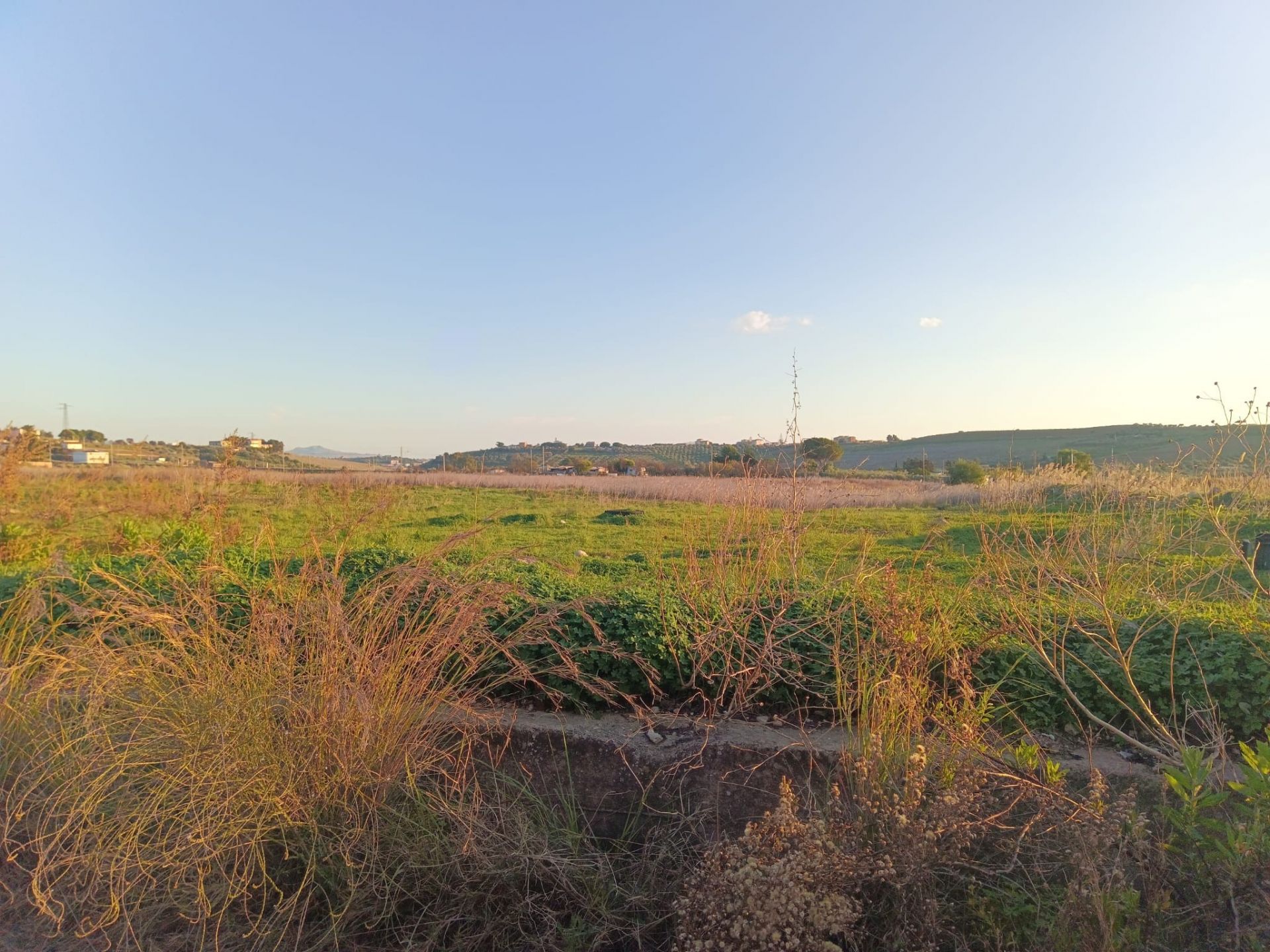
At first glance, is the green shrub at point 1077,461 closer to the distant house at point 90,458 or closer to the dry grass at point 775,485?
the dry grass at point 775,485

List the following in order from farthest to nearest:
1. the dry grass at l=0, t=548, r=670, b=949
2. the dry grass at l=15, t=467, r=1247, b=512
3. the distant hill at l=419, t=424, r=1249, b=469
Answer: the distant hill at l=419, t=424, r=1249, b=469
the dry grass at l=15, t=467, r=1247, b=512
the dry grass at l=0, t=548, r=670, b=949

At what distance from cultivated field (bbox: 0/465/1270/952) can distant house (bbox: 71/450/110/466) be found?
1551cm

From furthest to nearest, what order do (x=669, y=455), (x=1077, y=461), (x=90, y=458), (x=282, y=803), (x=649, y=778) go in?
(x=90, y=458) < (x=1077, y=461) < (x=669, y=455) < (x=649, y=778) < (x=282, y=803)

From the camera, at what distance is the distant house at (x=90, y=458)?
51.3ft

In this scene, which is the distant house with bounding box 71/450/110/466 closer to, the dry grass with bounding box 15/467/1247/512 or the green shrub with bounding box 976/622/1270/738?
the dry grass with bounding box 15/467/1247/512

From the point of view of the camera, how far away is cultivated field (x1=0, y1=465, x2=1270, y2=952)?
1.85 metres

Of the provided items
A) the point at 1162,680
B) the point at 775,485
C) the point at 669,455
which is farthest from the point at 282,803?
the point at 669,455

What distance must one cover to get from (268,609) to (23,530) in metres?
7.38

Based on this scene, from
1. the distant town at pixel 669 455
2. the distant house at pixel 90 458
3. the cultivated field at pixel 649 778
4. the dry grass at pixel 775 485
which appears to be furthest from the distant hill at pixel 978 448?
the cultivated field at pixel 649 778

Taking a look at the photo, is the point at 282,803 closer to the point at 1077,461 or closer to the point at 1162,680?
the point at 1162,680

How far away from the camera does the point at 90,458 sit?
16188 mm

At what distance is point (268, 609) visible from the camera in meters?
2.31

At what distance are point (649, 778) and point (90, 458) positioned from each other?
1902 centimetres

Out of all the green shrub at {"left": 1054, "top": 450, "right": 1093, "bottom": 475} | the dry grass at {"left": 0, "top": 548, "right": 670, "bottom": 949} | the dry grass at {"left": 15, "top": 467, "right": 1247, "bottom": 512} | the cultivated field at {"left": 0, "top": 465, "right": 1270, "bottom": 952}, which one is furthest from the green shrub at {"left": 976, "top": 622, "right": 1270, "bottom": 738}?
the green shrub at {"left": 1054, "top": 450, "right": 1093, "bottom": 475}
